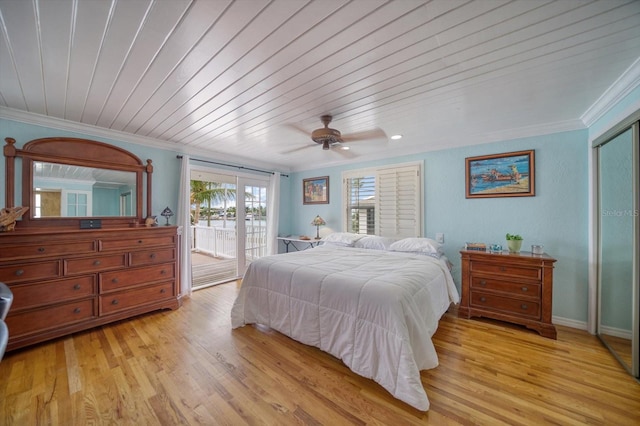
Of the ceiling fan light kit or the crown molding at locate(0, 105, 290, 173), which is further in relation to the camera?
the crown molding at locate(0, 105, 290, 173)

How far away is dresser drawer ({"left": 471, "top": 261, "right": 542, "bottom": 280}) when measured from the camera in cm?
259

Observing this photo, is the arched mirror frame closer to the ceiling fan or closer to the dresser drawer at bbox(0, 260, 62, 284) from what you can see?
the dresser drawer at bbox(0, 260, 62, 284)

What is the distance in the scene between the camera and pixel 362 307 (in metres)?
1.90

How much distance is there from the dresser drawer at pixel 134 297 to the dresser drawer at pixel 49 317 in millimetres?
125

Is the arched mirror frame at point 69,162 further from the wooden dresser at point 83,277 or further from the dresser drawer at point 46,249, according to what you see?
the dresser drawer at point 46,249

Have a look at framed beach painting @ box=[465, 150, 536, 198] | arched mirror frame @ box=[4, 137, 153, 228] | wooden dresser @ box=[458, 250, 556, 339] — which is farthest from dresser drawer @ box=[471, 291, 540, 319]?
arched mirror frame @ box=[4, 137, 153, 228]

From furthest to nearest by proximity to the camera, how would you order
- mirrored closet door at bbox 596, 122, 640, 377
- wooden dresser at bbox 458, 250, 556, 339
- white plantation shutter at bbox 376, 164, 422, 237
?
white plantation shutter at bbox 376, 164, 422, 237 < wooden dresser at bbox 458, 250, 556, 339 < mirrored closet door at bbox 596, 122, 640, 377

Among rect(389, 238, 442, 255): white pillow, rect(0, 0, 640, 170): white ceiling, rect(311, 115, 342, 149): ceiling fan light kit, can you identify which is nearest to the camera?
rect(0, 0, 640, 170): white ceiling

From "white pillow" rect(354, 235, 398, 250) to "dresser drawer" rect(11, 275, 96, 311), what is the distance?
3.32 m

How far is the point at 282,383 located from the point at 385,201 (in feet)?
9.80

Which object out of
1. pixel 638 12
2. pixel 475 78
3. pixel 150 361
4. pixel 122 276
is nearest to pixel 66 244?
pixel 122 276

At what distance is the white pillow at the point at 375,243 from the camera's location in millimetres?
3611

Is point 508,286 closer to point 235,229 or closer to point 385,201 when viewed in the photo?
point 385,201

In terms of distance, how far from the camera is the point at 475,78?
1889 millimetres
